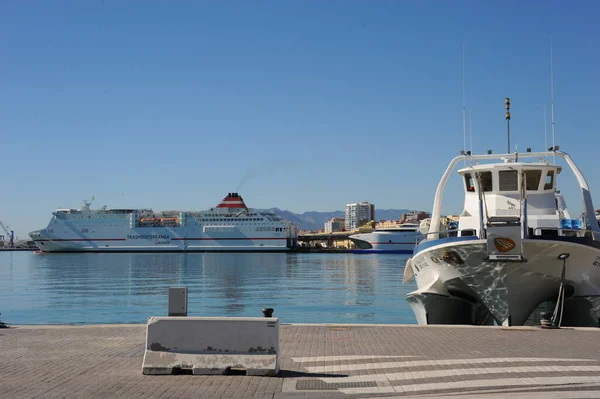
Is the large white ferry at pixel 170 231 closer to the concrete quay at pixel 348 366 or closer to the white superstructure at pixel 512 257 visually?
the white superstructure at pixel 512 257

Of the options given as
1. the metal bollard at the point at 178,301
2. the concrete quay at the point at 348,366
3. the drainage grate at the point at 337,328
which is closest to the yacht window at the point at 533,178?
the concrete quay at the point at 348,366

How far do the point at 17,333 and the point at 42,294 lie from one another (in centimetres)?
2398

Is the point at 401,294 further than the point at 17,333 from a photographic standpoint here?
Yes

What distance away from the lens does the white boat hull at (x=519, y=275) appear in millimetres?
16328

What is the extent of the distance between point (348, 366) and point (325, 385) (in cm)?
123

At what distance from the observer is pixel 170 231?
119438 millimetres

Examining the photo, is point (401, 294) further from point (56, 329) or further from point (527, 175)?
point (56, 329)

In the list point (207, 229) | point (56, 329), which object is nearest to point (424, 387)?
point (56, 329)

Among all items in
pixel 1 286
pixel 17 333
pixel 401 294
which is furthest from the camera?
pixel 1 286

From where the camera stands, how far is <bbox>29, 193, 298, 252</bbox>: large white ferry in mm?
117750

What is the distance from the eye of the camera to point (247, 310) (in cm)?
2623

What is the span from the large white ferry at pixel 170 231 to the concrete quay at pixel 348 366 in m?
105

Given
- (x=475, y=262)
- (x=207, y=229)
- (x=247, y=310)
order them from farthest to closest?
(x=207, y=229), (x=247, y=310), (x=475, y=262)

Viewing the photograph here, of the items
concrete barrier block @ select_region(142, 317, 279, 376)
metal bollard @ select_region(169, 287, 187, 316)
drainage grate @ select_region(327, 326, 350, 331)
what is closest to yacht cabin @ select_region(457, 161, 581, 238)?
drainage grate @ select_region(327, 326, 350, 331)
